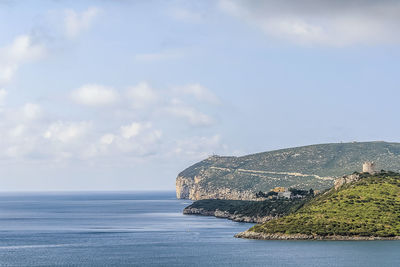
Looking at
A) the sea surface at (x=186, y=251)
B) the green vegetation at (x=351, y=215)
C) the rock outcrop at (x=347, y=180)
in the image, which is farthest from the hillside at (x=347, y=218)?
the rock outcrop at (x=347, y=180)

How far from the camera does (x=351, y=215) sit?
15050 cm

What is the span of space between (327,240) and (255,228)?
Result: 1898cm

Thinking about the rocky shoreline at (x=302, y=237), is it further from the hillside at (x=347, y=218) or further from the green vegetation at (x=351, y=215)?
the green vegetation at (x=351, y=215)

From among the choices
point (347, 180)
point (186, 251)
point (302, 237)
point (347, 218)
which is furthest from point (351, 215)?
point (186, 251)

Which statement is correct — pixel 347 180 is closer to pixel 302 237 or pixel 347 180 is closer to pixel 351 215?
pixel 351 215

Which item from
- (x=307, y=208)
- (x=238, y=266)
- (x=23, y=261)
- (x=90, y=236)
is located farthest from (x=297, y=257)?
(x=90, y=236)

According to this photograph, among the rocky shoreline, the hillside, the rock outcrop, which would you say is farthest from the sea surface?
the rock outcrop

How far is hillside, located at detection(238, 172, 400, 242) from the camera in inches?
5650

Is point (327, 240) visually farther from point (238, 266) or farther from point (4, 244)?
point (4, 244)

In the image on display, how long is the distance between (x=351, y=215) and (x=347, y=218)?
79.3 inches

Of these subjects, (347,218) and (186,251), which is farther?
(347,218)

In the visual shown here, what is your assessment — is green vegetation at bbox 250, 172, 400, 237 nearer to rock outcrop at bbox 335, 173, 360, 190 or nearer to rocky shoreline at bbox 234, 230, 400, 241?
rocky shoreline at bbox 234, 230, 400, 241

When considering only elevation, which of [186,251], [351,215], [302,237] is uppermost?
[351,215]

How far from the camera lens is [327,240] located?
5615 inches
